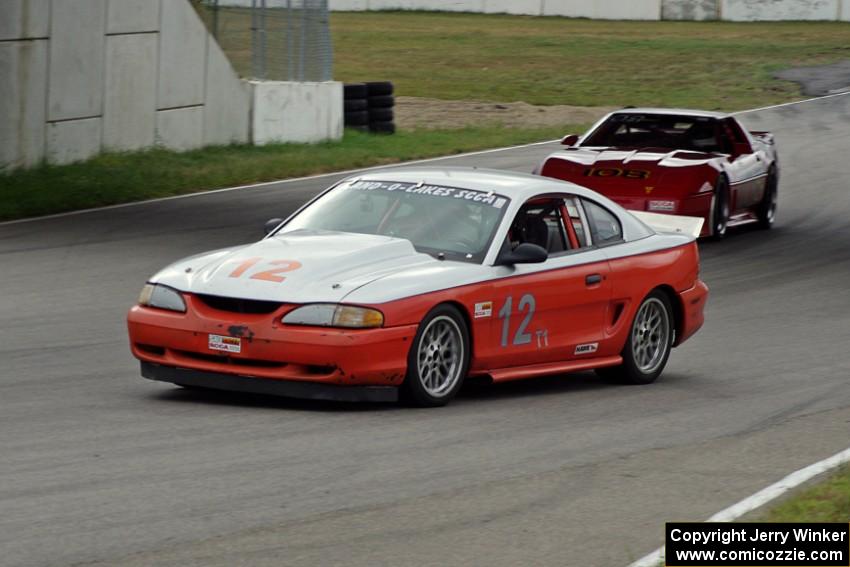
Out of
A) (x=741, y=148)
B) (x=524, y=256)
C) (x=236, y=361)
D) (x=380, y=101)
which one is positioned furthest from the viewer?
(x=380, y=101)

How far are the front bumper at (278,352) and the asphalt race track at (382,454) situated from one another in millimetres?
192

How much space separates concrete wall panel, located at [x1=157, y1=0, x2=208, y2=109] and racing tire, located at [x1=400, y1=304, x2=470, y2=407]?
577 inches

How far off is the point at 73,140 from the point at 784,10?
126ft

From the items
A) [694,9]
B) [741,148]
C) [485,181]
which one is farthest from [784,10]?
[485,181]

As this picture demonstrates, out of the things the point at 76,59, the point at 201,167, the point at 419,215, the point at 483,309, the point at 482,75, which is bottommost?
the point at 201,167

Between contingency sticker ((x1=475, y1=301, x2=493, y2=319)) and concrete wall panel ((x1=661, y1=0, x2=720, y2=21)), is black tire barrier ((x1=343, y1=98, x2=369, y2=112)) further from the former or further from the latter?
concrete wall panel ((x1=661, y1=0, x2=720, y2=21))

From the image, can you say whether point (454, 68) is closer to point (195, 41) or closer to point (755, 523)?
point (195, 41)

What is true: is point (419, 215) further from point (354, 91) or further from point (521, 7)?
point (521, 7)

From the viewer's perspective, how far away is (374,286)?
350 inches

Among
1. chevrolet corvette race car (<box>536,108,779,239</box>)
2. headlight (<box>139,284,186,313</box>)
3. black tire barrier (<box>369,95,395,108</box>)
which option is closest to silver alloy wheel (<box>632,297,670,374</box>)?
headlight (<box>139,284,186,313</box>)

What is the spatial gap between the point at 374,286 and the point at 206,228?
9.34 m

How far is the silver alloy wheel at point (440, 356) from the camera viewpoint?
29.8ft

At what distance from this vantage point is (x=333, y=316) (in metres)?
8.76

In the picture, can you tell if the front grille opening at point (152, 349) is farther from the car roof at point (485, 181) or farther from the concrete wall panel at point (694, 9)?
the concrete wall panel at point (694, 9)
